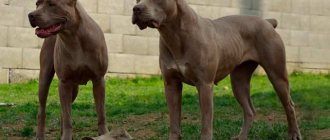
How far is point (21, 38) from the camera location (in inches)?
446

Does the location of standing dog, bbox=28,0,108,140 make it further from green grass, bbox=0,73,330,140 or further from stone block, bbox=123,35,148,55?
stone block, bbox=123,35,148,55

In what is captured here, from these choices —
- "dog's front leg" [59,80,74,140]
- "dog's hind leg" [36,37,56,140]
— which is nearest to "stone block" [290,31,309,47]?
"dog's hind leg" [36,37,56,140]

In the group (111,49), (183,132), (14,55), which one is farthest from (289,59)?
(183,132)

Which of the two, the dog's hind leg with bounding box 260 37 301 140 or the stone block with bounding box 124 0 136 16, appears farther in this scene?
the stone block with bounding box 124 0 136 16

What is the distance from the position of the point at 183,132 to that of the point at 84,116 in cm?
218

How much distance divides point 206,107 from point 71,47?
1.32m

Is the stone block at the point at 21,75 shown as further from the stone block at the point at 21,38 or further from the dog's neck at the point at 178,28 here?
the dog's neck at the point at 178,28

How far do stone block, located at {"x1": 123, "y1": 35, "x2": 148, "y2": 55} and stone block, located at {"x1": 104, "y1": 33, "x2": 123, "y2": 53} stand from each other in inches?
4.2

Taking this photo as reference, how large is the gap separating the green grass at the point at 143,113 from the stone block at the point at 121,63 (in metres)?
0.22

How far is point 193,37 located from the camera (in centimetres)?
480

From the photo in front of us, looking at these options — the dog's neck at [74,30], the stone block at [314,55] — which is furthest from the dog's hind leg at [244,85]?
the stone block at [314,55]

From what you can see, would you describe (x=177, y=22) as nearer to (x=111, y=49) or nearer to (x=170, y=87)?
(x=170, y=87)

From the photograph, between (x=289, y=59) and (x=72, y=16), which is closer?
(x=72, y=16)

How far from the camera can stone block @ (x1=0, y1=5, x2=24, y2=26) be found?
11133 millimetres
